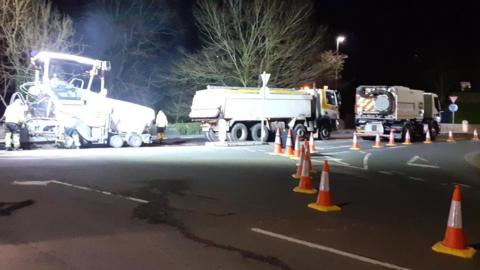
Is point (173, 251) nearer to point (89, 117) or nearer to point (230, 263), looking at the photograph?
point (230, 263)

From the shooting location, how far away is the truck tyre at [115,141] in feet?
74.6

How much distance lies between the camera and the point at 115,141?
2280 cm

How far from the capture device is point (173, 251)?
6895mm

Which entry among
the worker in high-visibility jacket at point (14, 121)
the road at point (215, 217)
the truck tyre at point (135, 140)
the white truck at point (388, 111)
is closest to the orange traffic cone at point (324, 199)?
the road at point (215, 217)

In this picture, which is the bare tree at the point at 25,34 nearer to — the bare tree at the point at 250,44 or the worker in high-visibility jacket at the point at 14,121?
the worker in high-visibility jacket at the point at 14,121

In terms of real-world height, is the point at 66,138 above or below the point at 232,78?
below

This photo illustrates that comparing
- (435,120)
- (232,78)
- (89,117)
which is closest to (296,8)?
(232,78)

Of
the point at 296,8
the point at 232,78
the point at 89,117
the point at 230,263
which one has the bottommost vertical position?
the point at 230,263

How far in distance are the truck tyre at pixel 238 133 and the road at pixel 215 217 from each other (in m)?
11.2

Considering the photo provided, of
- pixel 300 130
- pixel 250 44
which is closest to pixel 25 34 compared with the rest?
pixel 250 44

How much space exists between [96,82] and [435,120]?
19941 mm

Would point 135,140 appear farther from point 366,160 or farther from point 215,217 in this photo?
point 215,217

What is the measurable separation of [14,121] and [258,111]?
12.2 meters

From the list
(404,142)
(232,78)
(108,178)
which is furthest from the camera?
(232,78)
